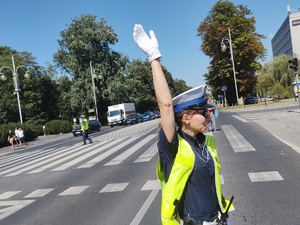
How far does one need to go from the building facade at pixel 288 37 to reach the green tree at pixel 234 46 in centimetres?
4404

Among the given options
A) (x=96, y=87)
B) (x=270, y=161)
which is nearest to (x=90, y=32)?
(x=96, y=87)

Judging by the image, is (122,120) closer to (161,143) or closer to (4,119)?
(4,119)

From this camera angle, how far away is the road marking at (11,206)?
6.66 metres

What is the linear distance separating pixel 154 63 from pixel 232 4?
56.3 meters

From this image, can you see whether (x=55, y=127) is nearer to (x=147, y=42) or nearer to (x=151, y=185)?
(x=151, y=185)

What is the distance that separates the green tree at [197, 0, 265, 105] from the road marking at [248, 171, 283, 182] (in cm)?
4608

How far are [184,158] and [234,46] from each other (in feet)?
173

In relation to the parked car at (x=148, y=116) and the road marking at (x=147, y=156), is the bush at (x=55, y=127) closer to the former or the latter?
the parked car at (x=148, y=116)

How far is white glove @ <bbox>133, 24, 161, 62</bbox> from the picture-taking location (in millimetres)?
2441

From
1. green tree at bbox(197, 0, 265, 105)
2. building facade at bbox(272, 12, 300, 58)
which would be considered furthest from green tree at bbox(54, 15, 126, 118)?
building facade at bbox(272, 12, 300, 58)

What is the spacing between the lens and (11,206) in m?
7.26

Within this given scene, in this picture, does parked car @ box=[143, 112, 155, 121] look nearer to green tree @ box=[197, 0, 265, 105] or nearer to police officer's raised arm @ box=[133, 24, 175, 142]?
green tree @ box=[197, 0, 265, 105]

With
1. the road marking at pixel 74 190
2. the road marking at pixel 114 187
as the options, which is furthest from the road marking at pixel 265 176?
the road marking at pixel 74 190

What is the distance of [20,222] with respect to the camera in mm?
Answer: 5969
